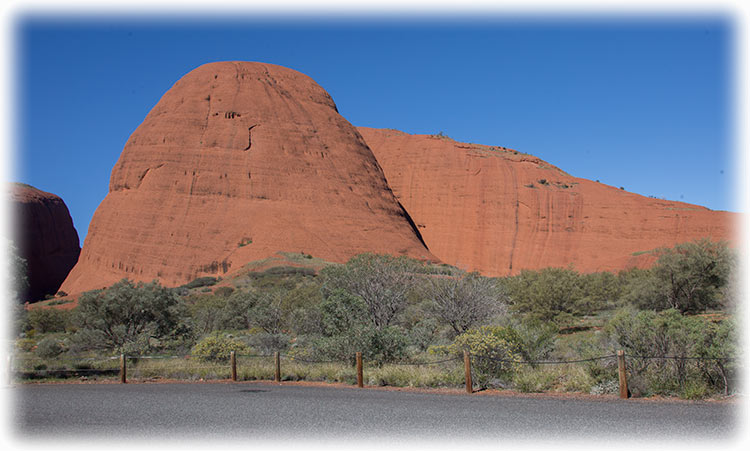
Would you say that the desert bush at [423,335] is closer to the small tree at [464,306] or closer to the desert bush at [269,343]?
the small tree at [464,306]

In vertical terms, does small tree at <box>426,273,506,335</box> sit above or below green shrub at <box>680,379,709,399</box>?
above

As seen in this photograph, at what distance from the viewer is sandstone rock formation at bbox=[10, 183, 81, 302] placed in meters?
71.4

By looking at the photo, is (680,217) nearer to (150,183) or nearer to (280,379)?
(150,183)

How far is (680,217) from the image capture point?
2389 inches

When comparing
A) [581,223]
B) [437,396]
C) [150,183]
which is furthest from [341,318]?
[581,223]

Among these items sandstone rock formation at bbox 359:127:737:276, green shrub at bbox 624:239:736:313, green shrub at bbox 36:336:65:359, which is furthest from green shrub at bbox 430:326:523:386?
sandstone rock formation at bbox 359:127:737:276

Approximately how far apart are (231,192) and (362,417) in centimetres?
4850

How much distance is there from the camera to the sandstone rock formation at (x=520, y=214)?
60.3 meters

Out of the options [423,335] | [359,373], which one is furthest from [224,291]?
[359,373]

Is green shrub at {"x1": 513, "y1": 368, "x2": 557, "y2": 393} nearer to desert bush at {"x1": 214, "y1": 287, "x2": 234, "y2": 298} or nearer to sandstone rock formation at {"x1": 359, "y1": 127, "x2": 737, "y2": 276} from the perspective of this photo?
desert bush at {"x1": 214, "y1": 287, "x2": 234, "y2": 298}

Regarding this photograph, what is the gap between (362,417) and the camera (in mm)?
8094

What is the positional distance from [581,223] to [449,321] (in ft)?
160

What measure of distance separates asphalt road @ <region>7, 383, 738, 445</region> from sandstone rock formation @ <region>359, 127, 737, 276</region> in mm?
50615

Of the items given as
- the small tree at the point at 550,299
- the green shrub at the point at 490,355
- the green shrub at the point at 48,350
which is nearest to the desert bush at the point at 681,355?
the green shrub at the point at 490,355
